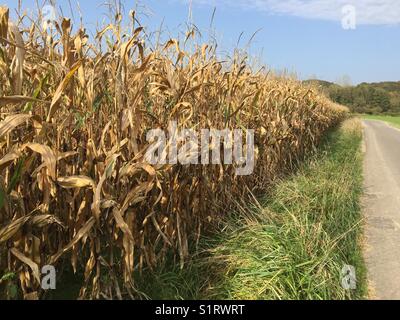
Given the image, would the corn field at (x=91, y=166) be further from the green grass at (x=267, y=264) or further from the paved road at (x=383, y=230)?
the paved road at (x=383, y=230)

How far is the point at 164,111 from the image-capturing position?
147 inches

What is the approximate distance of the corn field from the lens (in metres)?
2.56

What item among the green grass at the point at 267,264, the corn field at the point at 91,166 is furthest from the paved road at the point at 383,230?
the corn field at the point at 91,166

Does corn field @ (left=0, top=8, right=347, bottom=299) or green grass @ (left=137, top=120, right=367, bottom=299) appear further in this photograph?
green grass @ (left=137, top=120, right=367, bottom=299)

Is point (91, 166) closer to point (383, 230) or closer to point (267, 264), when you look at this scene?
point (267, 264)

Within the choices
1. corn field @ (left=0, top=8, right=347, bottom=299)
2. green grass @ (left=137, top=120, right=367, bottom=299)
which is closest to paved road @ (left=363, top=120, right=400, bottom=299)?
green grass @ (left=137, top=120, right=367, bottom=299)

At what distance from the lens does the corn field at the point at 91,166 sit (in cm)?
256

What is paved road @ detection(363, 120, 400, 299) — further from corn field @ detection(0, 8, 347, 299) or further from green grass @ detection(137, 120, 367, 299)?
corn field @ detection(0, 8, 347, 299)

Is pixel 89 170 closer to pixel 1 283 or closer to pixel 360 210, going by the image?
pixel 1 283

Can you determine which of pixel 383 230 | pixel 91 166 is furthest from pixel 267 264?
pixel 383 230

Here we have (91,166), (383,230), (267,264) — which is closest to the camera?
(91,166)

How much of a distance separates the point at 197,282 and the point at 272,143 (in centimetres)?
323

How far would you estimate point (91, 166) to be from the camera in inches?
115

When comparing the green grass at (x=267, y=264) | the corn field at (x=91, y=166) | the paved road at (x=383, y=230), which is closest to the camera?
the corn field at (x=91, y=166)
